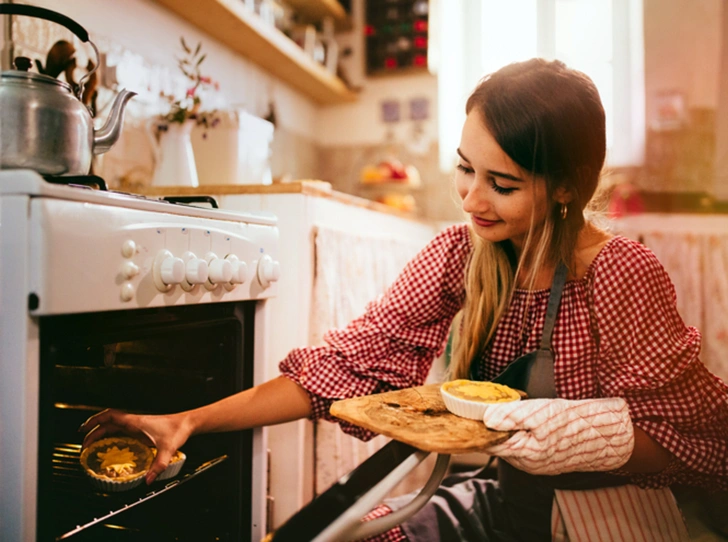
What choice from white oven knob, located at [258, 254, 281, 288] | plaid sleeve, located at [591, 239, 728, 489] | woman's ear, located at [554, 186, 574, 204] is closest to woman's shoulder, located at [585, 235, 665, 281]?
plaid sleeve, located at [591, 239, 728, 489]

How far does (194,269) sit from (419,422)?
0.41m

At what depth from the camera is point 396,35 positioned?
124 inches

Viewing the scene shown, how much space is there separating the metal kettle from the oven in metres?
0.19

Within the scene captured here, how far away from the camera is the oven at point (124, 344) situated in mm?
617

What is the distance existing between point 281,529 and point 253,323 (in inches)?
23.2

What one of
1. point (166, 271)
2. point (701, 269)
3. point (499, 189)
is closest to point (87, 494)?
point (166, 271)

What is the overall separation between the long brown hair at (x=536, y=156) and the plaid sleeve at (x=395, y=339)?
4cm

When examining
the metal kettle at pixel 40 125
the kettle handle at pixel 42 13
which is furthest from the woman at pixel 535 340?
the kettle handle at pixel 42 13

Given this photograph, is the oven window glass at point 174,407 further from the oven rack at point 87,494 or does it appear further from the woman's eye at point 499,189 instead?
the woman's eye at point 499,189

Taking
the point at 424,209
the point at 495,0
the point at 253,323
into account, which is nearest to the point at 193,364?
the point at 253,323

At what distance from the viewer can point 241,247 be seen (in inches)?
38.9

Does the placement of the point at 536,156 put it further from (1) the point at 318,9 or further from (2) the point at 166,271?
(1) the point at 318,9

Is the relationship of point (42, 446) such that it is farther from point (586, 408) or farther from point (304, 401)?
point (586, 408)

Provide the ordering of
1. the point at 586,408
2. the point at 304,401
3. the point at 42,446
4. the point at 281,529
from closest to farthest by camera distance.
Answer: the point at 281,529 < the point at 42,446 < the point at 586,408 < the point at 304,401
